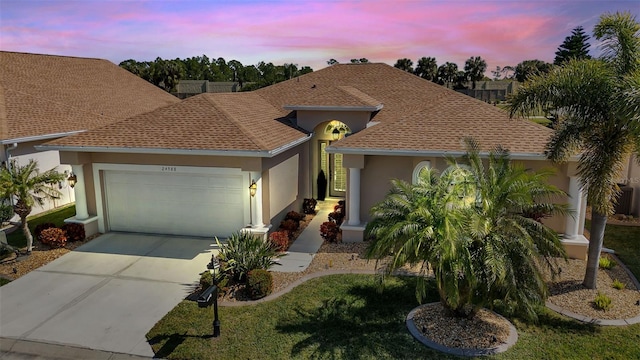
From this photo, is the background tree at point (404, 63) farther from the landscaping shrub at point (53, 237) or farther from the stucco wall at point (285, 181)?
the landscaping shrub at point (53, 237)

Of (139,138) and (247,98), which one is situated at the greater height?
(247,98)

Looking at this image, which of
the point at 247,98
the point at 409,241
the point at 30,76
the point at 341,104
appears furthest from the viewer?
the point at 30,76

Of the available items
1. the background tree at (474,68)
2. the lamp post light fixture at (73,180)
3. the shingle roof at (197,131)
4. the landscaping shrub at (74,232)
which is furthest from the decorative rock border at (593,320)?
the background tree at (474,68)

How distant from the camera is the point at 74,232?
14.5 meters

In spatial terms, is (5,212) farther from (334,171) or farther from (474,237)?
(474,237)

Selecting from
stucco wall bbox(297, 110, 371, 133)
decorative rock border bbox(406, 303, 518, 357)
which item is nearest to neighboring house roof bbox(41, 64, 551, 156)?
stucco wall bbox(297, 110, 371, 133)

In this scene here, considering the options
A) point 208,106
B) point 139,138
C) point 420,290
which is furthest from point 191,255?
point 420,290

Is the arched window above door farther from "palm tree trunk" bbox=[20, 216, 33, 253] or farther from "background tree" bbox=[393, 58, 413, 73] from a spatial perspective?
"background tree" bbox=[393, 58, 413, 73]

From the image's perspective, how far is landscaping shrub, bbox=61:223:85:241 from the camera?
14500 mm

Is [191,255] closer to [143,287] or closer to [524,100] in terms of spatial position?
[143,287]

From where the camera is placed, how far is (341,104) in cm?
1756

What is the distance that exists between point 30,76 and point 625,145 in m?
26.0

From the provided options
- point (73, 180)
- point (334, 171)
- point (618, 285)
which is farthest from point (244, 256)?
point (334, 171)

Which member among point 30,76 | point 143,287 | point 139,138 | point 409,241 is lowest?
Answer: point 143,287
